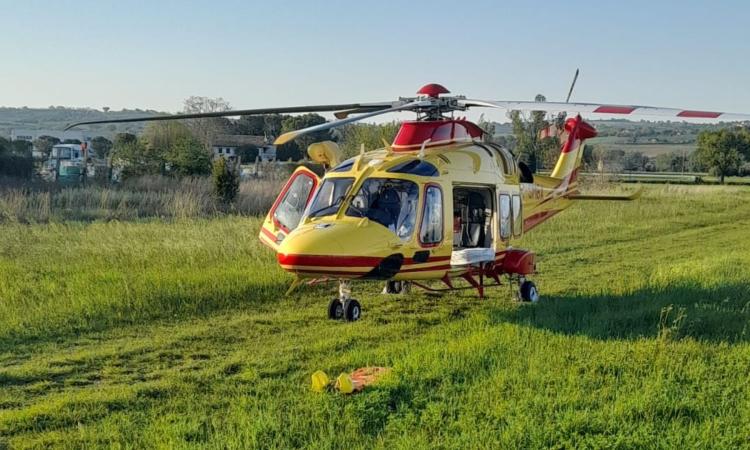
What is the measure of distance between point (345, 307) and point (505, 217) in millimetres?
3456

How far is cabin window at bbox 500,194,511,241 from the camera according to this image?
11260 millimetres

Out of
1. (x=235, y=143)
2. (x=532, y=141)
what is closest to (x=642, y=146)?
(x=532, y=141)

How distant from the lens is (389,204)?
30.6ft

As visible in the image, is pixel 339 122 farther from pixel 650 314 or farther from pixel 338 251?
pixel 650 314

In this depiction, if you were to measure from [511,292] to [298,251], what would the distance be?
5.06 metres

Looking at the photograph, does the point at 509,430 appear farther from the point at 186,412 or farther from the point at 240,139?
the point at 240,139

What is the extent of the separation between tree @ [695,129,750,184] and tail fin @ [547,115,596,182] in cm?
5415

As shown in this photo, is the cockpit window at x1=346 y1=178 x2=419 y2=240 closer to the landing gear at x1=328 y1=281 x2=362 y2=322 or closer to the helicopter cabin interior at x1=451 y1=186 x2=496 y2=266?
the landing gear at x1=328 y1=281 x2=362 y2=322

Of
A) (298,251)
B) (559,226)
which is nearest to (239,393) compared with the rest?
(298,251)

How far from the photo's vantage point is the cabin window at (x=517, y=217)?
1174 centimetres

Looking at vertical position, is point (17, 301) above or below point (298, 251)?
below

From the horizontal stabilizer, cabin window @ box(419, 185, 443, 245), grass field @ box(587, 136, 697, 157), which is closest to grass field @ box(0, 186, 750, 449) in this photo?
cabin window @ box(419, 185, 443, 245)

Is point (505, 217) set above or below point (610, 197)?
below

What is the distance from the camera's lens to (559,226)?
881 inches
